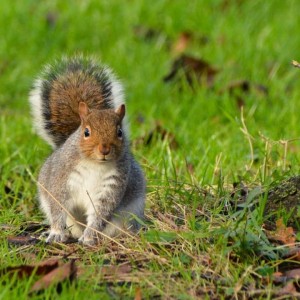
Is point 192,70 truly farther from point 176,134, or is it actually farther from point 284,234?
point 284,234

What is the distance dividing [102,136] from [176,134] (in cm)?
218

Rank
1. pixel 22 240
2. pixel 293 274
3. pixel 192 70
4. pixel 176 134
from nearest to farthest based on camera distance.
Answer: pixel 293 274 < pixel 22 240 < pixel 176 134 < pixel 192 70

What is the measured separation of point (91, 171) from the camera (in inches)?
159

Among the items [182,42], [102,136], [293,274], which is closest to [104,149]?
[102,136]

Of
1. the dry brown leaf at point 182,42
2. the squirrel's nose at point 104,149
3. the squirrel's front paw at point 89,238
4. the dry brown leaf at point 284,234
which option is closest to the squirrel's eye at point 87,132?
the squirrel's nose at point 104,149

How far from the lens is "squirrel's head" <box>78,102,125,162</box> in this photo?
392cm

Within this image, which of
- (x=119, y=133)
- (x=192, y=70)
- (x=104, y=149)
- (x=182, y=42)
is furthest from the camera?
(x=182, y=42)

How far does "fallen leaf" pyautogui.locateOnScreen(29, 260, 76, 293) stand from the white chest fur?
0.61 m

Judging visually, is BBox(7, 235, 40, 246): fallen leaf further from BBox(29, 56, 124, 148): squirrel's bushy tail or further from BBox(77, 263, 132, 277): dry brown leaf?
BBox(29, 56, 124, 148): squirrel's bushy tail

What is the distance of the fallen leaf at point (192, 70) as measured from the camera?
740cm

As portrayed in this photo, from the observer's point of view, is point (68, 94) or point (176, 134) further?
point (176, 134)

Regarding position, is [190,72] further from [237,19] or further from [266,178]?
[266,178]

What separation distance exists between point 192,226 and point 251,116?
2.62m

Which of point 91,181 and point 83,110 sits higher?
point 83,110
